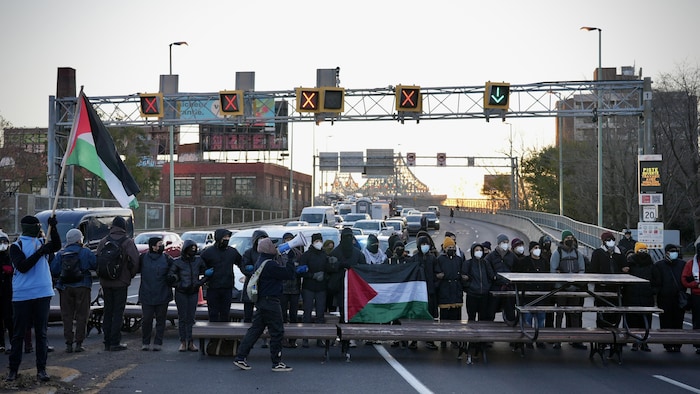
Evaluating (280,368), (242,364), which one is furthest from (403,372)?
(242,364)

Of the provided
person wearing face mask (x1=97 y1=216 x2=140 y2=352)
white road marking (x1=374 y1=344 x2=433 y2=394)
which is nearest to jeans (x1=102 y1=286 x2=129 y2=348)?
person wearing face mask (x1=97 y1=216 x2=140 y2=352)

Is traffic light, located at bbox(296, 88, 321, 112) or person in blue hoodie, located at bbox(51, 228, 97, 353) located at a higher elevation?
traffic light, located at bbox(296, 88, 321, 112)

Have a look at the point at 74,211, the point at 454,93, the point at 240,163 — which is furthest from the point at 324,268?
the point at 240,163

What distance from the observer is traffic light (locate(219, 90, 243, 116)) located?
36188 millimetres

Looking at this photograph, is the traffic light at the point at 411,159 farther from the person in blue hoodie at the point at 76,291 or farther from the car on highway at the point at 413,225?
the person in blue hoodie at the point at 76,291

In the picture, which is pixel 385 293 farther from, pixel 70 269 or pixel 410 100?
pixel 410 100

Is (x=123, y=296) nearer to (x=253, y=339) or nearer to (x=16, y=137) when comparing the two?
(x=253, y=339)

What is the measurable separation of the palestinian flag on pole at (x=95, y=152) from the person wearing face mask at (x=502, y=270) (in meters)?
6.58

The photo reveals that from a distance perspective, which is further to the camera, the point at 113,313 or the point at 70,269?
the point at 113,313

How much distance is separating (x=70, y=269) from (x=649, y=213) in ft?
61.6

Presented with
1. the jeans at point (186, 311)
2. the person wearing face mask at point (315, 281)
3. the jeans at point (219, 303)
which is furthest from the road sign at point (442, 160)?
the jeans at point (186, 311)

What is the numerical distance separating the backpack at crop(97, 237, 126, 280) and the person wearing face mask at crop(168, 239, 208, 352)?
813 millimetres

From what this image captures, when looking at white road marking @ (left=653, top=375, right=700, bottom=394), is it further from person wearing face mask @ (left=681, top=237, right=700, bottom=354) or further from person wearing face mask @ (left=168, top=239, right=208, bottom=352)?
person wearing face mask @ (left=168, top=239, right=208, bottom=352)

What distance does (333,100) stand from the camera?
116 ft
